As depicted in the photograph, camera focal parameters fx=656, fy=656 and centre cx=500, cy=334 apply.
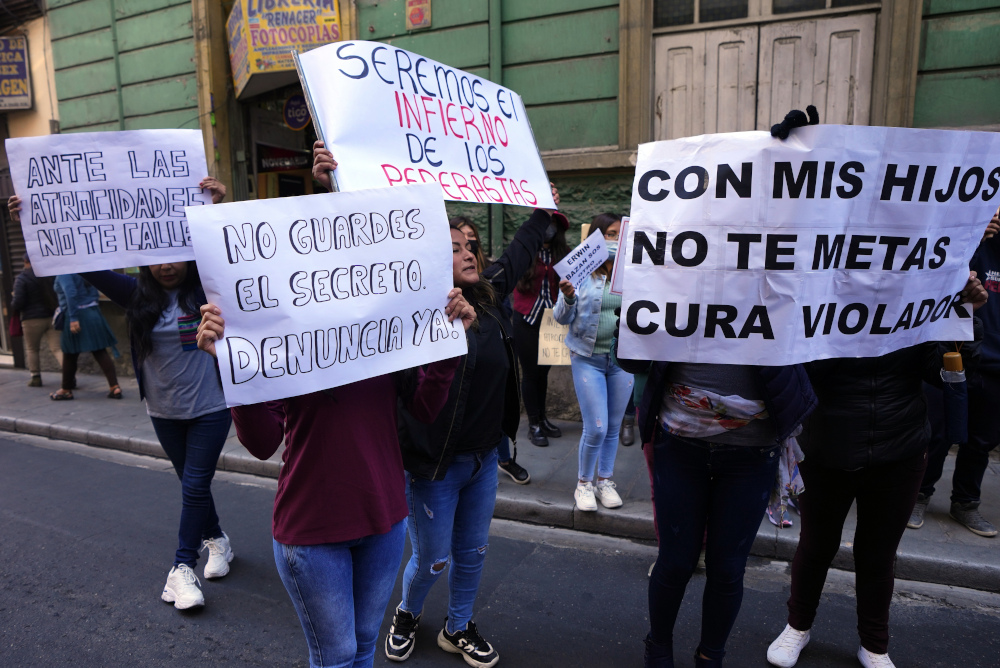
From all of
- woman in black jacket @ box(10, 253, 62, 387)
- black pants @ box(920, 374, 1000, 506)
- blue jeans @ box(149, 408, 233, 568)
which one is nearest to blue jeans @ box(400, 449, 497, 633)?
blue jeans @ box(149, 408, 233, 568)

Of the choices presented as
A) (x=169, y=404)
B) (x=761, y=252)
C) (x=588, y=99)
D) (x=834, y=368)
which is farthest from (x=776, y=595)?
(x=588, y=99)

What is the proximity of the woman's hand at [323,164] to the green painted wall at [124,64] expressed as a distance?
26.0ft

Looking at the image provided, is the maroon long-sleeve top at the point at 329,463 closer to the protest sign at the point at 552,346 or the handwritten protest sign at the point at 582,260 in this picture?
the handwritten protest sign at the point at 582,260

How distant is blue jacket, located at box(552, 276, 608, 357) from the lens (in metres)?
4.31

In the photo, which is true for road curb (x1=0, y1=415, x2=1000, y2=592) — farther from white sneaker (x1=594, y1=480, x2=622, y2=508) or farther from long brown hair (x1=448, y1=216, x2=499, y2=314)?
long brown hair (x1=448, y1=216, x2=499, y2=314)

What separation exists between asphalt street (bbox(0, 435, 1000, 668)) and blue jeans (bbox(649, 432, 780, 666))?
60 centimetres

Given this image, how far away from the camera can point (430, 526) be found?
2.68 metres

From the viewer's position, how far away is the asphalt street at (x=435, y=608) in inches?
Answer: 121

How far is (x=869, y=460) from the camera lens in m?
2.61

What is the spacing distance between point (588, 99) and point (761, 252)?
16.0ft

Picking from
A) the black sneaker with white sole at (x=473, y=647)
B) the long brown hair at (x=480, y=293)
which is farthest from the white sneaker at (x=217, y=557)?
the long brown hair at (x=480, y=293)

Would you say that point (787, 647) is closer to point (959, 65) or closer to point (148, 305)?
point (148, 305)

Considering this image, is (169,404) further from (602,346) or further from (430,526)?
(602,346)

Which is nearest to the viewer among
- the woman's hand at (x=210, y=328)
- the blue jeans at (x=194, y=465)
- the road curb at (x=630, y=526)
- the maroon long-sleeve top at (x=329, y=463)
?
the woman's hand at (x=210, y=328)
